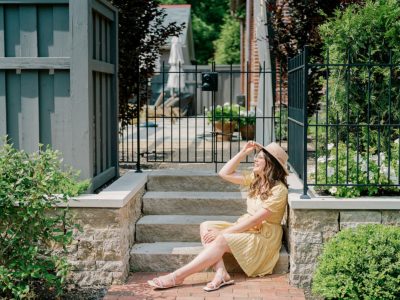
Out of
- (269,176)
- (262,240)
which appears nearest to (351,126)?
(269,176)

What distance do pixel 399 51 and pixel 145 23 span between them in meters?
3.38

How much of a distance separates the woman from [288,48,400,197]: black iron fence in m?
0.25

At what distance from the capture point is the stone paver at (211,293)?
5.28m

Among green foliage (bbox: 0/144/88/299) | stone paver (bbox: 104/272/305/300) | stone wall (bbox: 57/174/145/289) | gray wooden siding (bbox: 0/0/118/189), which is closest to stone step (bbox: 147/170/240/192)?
gray wooden siding (bbox: 0/0/118/189)

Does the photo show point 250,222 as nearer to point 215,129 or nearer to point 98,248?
point 98,248

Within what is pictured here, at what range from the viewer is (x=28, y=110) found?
19.3ft

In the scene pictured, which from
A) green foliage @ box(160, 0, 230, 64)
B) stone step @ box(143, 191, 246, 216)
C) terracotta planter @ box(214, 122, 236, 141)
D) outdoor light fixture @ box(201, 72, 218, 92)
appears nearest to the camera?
stone step @ box(143, 191, 246, 216)

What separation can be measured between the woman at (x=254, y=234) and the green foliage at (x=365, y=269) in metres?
0.76

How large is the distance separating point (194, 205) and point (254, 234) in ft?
3.47

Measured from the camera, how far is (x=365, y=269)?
489 centimetres

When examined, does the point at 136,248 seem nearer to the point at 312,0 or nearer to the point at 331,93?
the point at 331,93

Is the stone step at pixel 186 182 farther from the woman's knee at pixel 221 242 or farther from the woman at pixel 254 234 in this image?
Answer: the woman's knee at pixel 221 242

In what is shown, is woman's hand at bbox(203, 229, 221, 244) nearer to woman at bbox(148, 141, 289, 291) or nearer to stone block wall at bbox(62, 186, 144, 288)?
woman at bbox(148, 141, 289, 291)

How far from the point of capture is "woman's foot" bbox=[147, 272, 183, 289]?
544 centimetres
